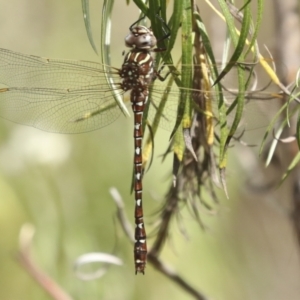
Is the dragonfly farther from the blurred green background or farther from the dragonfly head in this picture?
the blurred green background

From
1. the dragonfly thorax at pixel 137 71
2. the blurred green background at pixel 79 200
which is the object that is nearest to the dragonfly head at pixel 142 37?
the dragonfly thorax at pixel 137 71

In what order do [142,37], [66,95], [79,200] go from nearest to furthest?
[142,37]
[66,95]
[79,200]

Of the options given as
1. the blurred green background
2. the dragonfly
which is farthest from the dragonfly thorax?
the blurred green background

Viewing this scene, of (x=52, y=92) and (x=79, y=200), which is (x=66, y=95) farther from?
(x=79, y=200)

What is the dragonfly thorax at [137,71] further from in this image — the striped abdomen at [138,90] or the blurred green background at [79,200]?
the blurred green background at [79,200]

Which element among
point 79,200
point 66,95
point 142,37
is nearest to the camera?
point 142,37

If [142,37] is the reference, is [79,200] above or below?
below

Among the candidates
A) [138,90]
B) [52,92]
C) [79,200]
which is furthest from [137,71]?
[79,200]
